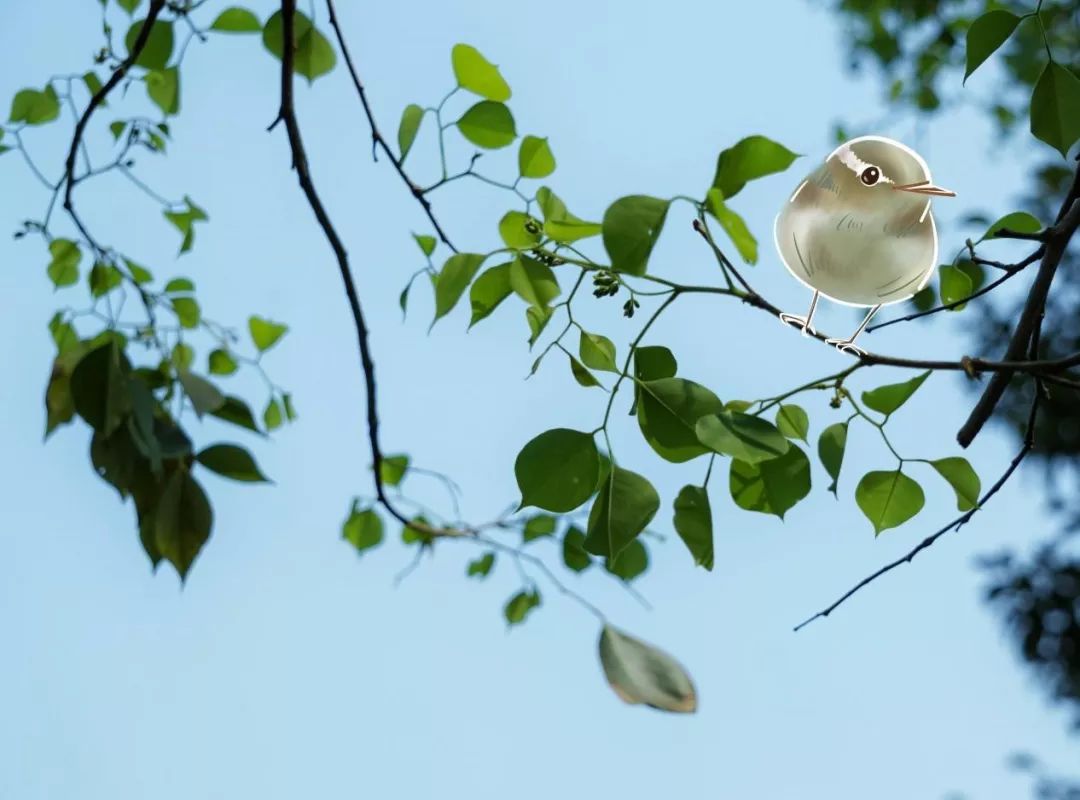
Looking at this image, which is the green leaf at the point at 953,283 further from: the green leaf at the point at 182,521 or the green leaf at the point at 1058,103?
the green leaf at the point at 182,521

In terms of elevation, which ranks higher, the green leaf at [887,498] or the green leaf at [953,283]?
the green leaf at [953,283]

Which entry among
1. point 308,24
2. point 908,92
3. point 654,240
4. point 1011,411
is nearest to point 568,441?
point 654,240

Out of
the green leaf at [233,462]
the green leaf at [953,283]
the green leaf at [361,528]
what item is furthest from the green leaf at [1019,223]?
the green leaf at [361,528]

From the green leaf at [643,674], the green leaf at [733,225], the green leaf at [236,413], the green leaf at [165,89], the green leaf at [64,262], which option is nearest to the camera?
the green leaf at [733,225]

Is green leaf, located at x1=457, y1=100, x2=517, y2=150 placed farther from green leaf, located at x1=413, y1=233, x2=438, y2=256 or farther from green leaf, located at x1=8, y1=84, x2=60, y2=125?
green leaf, located at x1=8, y1=84, x2=60, y2=125

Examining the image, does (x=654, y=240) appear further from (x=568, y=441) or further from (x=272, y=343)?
(x=272, y=343)

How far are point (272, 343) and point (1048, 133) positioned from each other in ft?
2.93

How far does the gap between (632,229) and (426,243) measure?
1.20 feet

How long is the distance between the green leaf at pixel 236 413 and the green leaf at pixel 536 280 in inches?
19.1

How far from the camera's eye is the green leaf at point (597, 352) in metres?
0.55

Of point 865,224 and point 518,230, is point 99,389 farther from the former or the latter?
point 865,224

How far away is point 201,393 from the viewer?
35.0 inches

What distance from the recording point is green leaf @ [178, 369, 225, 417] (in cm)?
87

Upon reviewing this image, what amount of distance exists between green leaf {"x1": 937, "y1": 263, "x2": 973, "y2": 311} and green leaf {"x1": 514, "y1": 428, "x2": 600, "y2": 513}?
0.23m
